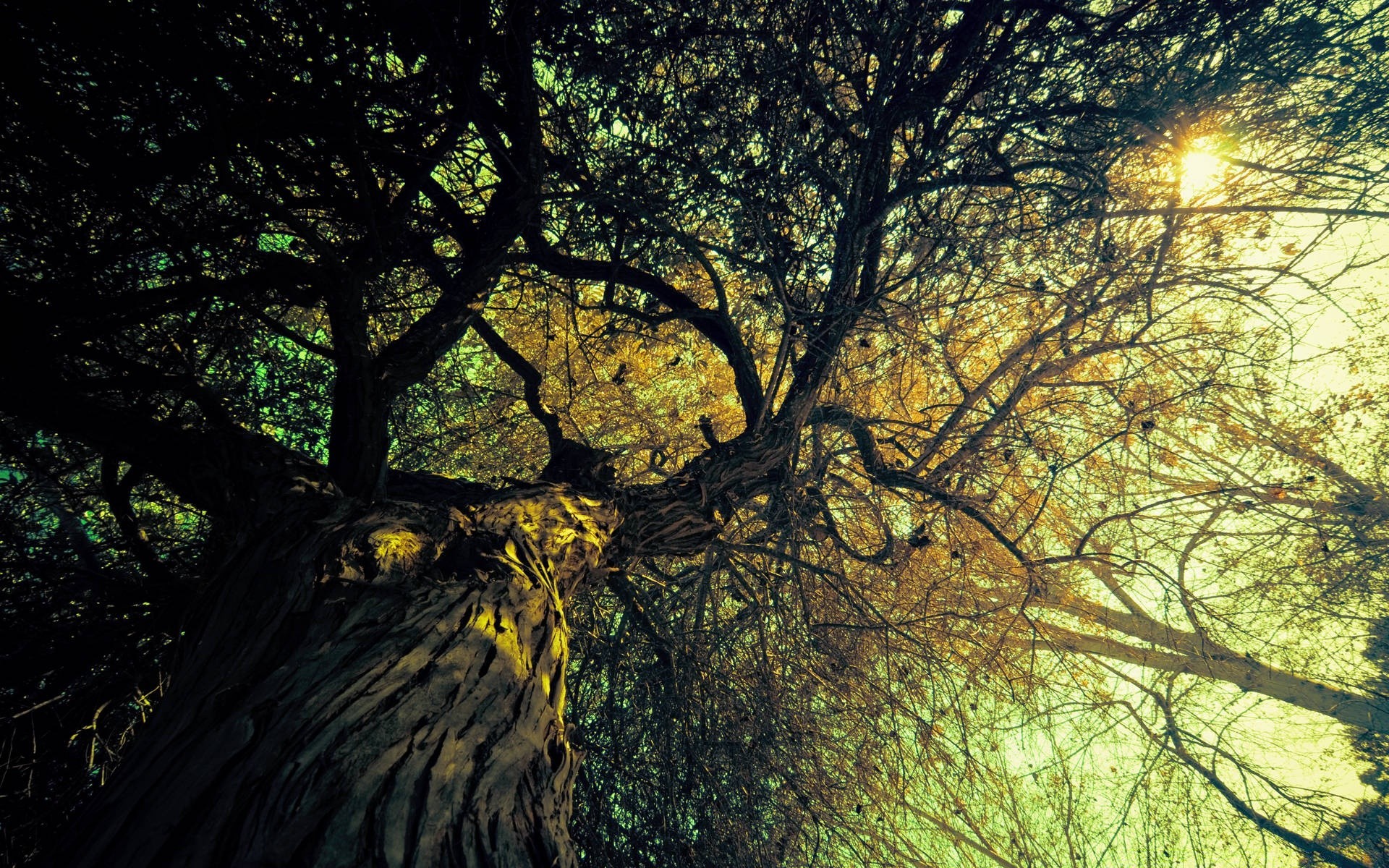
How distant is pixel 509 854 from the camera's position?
3.58 ft

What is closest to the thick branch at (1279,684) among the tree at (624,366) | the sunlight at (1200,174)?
the tree at (624,366)

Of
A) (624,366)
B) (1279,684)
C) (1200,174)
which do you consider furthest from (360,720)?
(1279,684)

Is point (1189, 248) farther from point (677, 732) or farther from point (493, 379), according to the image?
point (493, 379)

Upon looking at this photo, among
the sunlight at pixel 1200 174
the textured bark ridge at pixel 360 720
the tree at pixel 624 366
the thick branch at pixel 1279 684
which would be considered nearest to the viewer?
the textured bark ridge at pixel 360 720

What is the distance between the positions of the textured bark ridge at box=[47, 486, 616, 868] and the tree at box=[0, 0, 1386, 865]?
1cm

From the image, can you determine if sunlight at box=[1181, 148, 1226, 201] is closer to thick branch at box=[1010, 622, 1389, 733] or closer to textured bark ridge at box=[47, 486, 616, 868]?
thick branch at box=[1010, 622, 1389, 733]

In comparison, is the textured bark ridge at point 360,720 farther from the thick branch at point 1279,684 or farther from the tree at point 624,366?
the thick branch at point 1279,684

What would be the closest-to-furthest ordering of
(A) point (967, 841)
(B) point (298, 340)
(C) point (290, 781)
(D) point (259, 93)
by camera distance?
(C) point (290, 781), (D) point (259, 93), (B) point (298, 340), (A) point (967, 841)

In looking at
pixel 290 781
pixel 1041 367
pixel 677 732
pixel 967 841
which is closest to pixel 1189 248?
pixel 1041 367

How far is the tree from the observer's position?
1.47m

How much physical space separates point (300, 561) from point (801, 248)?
3.16 m

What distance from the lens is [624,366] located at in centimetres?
396

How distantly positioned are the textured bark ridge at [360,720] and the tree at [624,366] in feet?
0.03

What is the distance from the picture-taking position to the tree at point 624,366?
147cm
